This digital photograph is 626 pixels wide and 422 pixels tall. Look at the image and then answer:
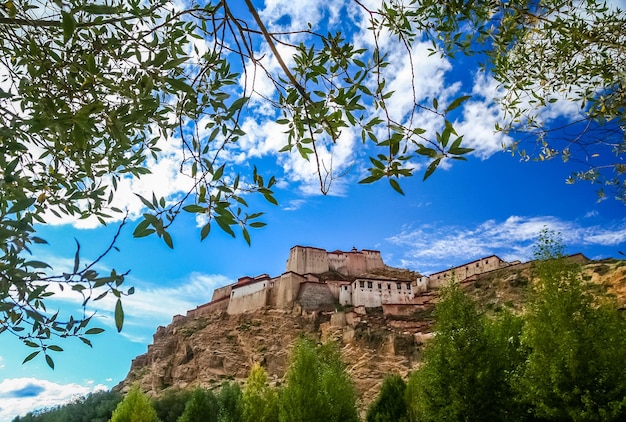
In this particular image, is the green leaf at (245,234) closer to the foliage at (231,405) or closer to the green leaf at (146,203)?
the green leaf at (146,203)

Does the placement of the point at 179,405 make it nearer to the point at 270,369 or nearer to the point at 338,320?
the point at 270,369

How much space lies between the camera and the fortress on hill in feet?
183

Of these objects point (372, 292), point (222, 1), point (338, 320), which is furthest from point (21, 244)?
point (372, 292)

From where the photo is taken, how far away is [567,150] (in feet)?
18.3

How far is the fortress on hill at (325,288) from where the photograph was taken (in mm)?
55688

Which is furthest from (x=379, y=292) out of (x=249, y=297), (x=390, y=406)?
(x=390, y=406)

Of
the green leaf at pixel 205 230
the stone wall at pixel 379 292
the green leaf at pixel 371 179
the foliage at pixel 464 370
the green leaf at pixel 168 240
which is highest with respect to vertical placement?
the stone wall at pixel 379 292

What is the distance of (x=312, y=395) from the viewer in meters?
17.9

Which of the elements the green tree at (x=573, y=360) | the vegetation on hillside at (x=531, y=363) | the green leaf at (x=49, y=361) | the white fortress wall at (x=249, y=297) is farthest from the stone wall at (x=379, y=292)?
the green leaf at (x=49, y=361)

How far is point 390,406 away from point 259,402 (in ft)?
24.3

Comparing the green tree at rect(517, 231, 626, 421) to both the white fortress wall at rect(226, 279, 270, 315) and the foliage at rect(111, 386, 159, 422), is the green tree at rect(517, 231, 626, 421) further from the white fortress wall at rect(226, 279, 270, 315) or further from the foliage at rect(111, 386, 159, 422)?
the white fortress wall at rect(226, 279, 270, 315)

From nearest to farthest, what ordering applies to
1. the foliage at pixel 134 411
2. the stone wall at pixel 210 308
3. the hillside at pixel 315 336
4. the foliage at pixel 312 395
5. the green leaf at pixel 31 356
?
the green leaf at pixel 31 356 < the foliage at pixel 312 395 < the foliage at pixel 134 411 < the hillside at pixel 315 336 < the stone wall at pixel 210 308

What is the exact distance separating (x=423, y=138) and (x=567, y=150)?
4.57 metres

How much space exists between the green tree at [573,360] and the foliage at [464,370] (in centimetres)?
83
